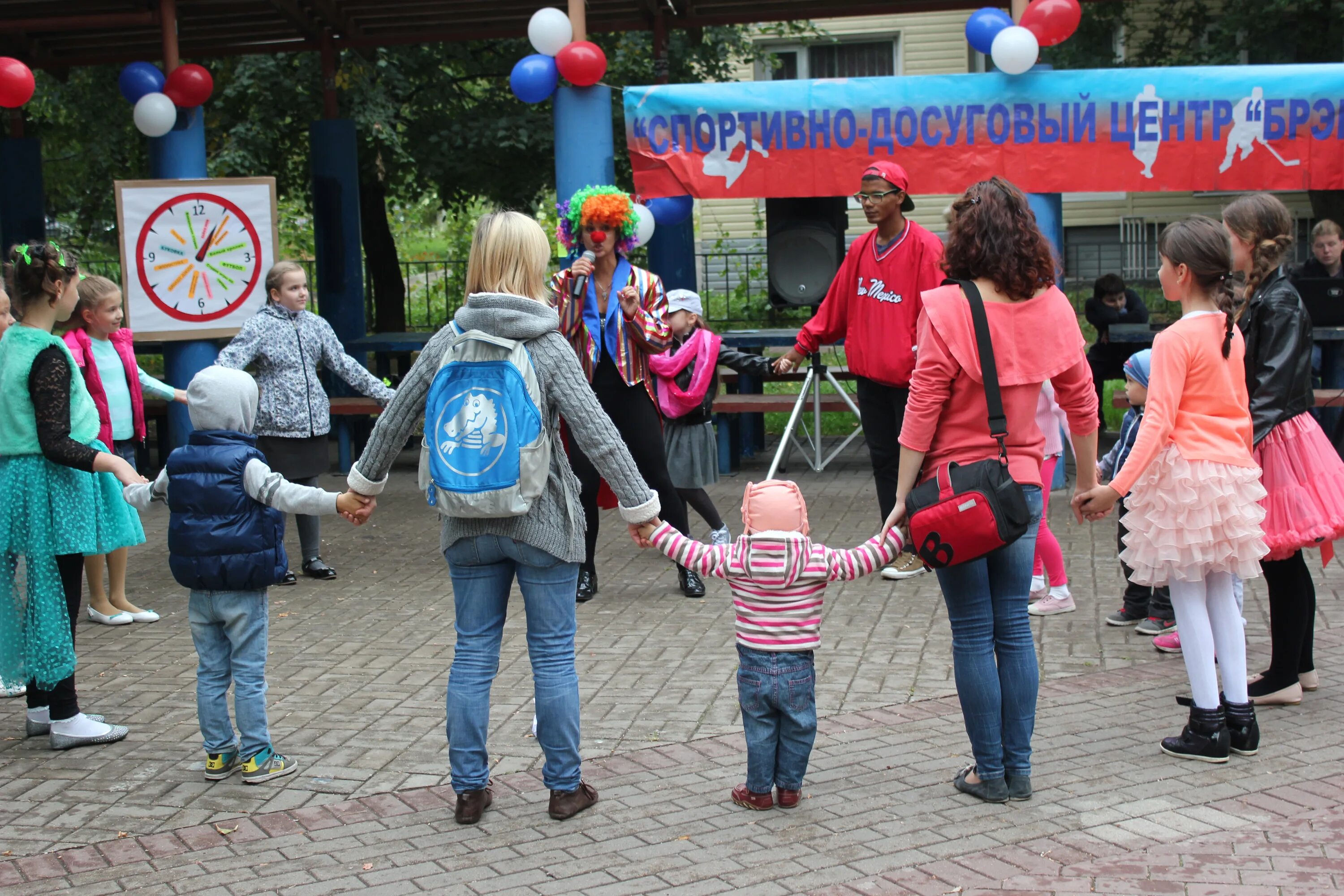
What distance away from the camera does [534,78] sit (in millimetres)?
9359

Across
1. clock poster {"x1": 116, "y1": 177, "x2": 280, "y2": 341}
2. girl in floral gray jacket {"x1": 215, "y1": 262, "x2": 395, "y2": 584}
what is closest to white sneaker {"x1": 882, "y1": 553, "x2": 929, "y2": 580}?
girl in floral gray jacket {"x1": 215, "y1": 262, "x2": 395, "y2": 584}

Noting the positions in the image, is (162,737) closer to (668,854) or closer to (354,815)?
(354,815)

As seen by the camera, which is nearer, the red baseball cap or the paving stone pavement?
the paving stone pavement

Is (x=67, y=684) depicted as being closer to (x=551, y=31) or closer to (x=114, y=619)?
(x=114, y=619)

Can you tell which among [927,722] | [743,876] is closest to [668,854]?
[743,876]

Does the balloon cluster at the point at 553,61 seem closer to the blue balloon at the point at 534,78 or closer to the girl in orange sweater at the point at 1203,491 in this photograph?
the blue balloon at the point at 534,78

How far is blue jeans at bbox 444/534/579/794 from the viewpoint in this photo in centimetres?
402

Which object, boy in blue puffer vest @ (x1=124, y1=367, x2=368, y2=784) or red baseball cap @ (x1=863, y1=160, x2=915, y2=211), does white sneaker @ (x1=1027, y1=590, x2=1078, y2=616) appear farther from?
boy in blue puffer vest @ (x1=124, y1=367, x2=368, y2=784)

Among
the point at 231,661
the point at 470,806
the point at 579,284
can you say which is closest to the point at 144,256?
the point at 579,284

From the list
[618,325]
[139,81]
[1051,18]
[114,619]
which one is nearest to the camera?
[618,325]

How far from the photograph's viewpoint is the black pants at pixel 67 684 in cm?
496

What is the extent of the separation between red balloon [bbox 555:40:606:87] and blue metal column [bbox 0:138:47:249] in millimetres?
5887

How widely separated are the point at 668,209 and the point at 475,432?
6950 millimetres

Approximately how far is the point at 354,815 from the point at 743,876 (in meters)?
1.27
